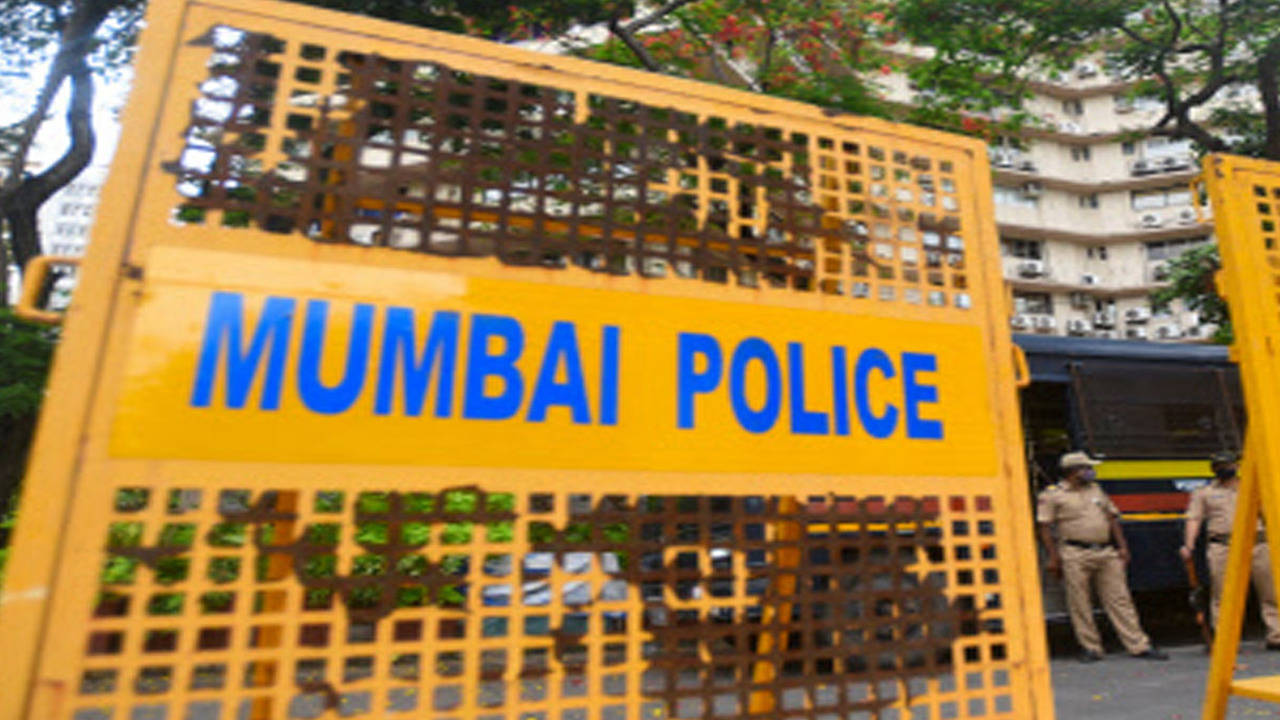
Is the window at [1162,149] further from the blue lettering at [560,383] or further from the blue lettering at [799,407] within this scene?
the blue lettering at [560,383]

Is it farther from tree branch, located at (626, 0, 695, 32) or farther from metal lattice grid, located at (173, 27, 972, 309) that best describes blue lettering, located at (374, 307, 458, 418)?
tree branch, located at (626, 0, 695, 32)

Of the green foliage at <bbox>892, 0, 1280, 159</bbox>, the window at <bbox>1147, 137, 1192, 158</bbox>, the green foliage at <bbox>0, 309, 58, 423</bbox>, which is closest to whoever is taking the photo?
the green foliage at <bbox>0, 309, 58, 423</bbox>

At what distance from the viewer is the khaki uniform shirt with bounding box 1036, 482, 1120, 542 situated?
5852 mm

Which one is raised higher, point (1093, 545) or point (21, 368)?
point (21, 368)

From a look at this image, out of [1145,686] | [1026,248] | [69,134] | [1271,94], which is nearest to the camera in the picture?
[1145,686]

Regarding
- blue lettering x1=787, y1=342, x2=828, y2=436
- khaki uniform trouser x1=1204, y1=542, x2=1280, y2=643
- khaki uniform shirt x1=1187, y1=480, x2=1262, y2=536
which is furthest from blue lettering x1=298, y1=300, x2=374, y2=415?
khaki uniform trouser x1=1204, y1=542, x2=1280, y2=643

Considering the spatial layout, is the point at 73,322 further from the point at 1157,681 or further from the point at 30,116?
the point at 30,116

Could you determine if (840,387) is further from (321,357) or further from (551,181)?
(321,357)

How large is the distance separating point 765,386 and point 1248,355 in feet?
5.20

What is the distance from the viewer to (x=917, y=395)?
1.67 meters

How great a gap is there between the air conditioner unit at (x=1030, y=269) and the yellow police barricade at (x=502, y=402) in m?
30.2

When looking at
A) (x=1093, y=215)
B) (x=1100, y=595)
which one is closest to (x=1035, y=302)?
(x=1093, y=215)

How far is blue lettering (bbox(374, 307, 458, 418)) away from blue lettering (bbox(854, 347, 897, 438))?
0.84 meters

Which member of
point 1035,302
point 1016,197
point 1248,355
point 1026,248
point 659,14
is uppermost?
point 1016,197
